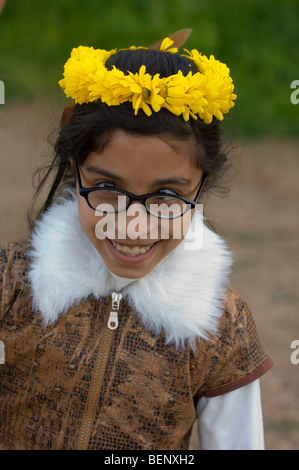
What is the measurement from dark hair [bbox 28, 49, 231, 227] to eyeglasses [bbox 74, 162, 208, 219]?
0.32 ft

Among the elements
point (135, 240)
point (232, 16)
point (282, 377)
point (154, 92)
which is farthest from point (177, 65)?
point (232, 16)

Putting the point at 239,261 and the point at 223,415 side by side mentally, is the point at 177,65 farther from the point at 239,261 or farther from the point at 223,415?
the point at 239,261

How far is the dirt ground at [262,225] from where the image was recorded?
2.99 meters

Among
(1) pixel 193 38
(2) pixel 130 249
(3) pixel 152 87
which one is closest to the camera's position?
(3) pixel 152 87

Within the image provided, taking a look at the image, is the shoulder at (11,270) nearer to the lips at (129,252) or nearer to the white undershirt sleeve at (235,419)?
the lips at (129,252)

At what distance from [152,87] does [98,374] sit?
739 mm

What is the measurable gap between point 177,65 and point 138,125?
205 millimetres

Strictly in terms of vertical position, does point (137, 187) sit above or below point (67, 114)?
below

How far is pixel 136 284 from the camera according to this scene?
1.70 meters

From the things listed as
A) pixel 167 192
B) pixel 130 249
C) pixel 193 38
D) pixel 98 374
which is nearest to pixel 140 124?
pixel 167 192

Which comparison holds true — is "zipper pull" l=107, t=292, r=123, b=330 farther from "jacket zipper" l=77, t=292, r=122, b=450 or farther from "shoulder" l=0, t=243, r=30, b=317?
"shoulder" l=0, t=243, r=30, b=317

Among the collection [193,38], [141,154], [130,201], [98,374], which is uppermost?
[193,38]

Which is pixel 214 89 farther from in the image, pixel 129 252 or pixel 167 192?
pixel 129 252

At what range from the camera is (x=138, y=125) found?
149cm
